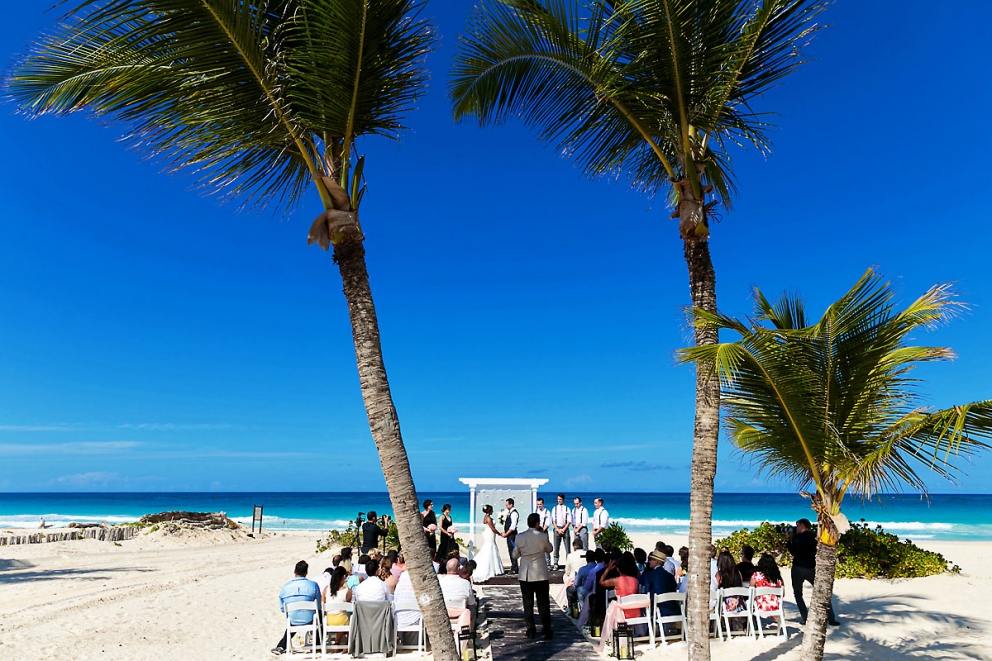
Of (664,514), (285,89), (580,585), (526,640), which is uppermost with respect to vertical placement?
(285,89)

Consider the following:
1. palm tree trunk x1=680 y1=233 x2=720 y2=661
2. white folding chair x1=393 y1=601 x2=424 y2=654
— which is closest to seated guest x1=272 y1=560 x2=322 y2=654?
white folding chair x1=393 y1=601 x2=424 y2=654

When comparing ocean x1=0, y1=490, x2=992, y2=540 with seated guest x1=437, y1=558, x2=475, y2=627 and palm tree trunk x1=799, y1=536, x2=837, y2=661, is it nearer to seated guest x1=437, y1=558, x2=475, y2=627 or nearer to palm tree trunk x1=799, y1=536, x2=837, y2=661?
seated guest x1=437, y1=558, x2=475, y2=627

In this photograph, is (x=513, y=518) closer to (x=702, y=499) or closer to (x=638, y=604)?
(x=638, y=604)

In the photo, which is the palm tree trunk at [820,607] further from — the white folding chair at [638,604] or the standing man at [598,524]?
the standing man at [598,524]

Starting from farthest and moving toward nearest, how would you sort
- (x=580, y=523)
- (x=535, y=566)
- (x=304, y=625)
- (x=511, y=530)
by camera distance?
(x=580, y=523), (x=511, y=530), (x=535, y=566), (x=304, y=625)

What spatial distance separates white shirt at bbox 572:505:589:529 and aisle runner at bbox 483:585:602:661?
3748mm

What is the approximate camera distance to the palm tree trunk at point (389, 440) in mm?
5016

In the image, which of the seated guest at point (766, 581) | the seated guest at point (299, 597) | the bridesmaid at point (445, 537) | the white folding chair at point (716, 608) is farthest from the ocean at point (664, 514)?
the seated guest at point (299, 597)

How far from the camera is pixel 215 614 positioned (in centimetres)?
1055

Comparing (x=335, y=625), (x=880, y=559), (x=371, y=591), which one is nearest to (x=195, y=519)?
(x=335, y=625)

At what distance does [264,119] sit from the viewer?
5.34 m

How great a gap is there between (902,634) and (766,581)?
1981 millimetres

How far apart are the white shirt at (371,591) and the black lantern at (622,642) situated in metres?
2.78

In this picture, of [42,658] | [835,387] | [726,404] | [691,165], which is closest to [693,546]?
[726,404]
